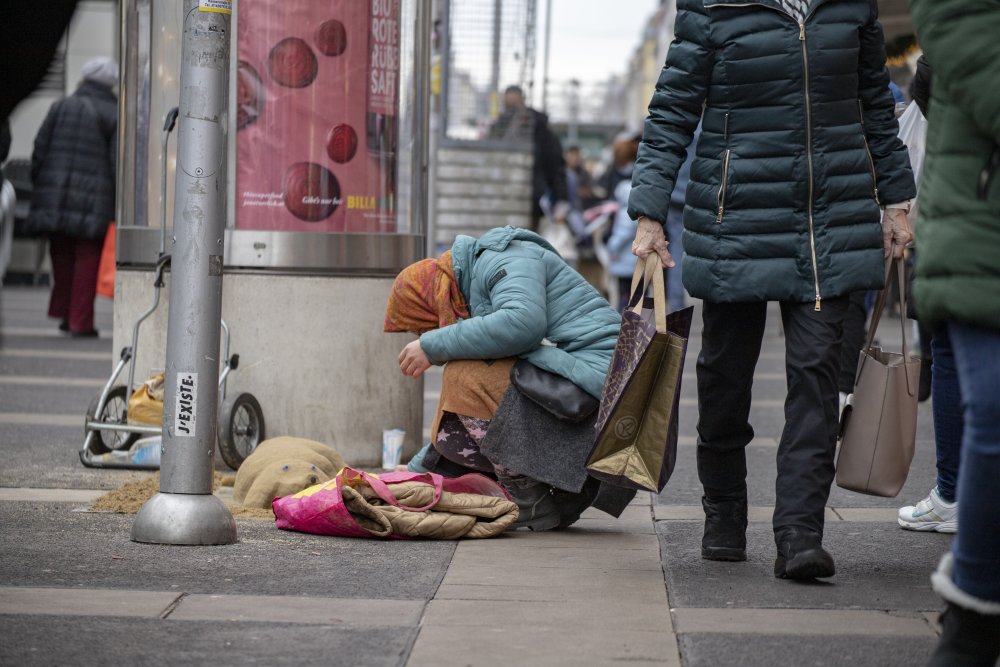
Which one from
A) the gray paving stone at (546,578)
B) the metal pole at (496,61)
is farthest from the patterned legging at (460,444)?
the metal pole at (496,61)

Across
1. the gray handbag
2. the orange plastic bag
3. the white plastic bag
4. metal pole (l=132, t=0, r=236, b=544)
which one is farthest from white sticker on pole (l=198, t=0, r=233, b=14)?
the orange plastic bag

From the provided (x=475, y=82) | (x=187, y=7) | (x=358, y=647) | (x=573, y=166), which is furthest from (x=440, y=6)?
(x=358, y=647)

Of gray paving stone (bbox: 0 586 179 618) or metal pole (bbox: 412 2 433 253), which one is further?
metal pole (bbox: 412 2 433 253)

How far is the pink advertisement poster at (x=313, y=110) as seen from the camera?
22.1 feet

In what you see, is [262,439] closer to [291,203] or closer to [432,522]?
[291,203]

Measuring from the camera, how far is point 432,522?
16.7 ft

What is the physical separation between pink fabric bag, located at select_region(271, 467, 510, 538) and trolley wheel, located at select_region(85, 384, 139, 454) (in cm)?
159

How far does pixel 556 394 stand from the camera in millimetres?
5281

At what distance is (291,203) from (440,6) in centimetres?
1329

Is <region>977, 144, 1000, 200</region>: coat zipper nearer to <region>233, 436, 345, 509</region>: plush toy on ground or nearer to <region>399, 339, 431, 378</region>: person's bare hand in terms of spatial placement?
<region>399, 339, 431, 378</region>: person's bare hand

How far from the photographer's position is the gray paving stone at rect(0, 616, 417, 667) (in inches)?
137

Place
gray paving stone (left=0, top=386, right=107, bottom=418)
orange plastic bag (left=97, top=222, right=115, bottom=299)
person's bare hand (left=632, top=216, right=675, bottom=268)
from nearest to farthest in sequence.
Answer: person's bare hand (left=632, top=216, right=675, bottom=268) < gray paving stone (left=0, top=386, right=107, bottom=418) < orange plastic bag (left=97, top=222, right=115, bottom=299)

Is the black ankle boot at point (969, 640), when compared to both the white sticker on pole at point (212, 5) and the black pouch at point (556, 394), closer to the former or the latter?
the black pouch at point (556, 394)

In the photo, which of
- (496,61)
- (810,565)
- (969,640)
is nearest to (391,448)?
(810,565)
